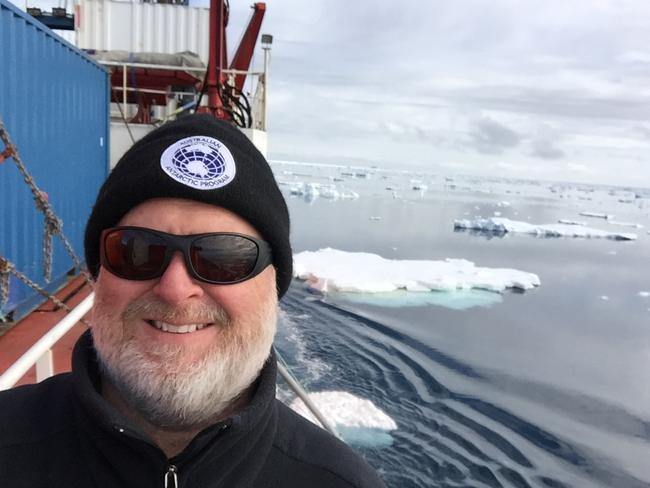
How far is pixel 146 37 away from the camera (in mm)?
10367

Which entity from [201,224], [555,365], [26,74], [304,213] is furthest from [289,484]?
[304,213]

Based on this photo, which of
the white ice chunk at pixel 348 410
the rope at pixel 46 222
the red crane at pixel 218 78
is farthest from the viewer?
the red crane at pixel 218 78

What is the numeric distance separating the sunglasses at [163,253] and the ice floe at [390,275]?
868 cm

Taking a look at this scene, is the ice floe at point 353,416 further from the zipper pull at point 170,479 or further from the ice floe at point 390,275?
the ice floe at point 390,275

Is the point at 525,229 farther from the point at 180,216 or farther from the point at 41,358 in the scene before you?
the point at 180,216

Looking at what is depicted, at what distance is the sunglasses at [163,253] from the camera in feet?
3.40

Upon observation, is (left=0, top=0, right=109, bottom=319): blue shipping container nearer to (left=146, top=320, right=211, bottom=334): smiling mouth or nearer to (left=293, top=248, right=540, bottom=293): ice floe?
(left=146, top=320, right=211, bottom=334): smiling mouth

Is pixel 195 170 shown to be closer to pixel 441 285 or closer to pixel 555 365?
pixel 555 365

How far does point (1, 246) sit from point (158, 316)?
3198 millimetres

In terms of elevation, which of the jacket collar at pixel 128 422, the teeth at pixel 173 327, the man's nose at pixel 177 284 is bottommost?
the jacket collar at pixel 128 422

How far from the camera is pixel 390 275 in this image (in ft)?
36.9

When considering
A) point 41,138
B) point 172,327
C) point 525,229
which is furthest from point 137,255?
point 525,229

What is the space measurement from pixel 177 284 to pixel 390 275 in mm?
10403

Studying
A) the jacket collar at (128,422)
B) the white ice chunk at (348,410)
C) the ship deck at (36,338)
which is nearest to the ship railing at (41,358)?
the jacket collar at (128,422)
